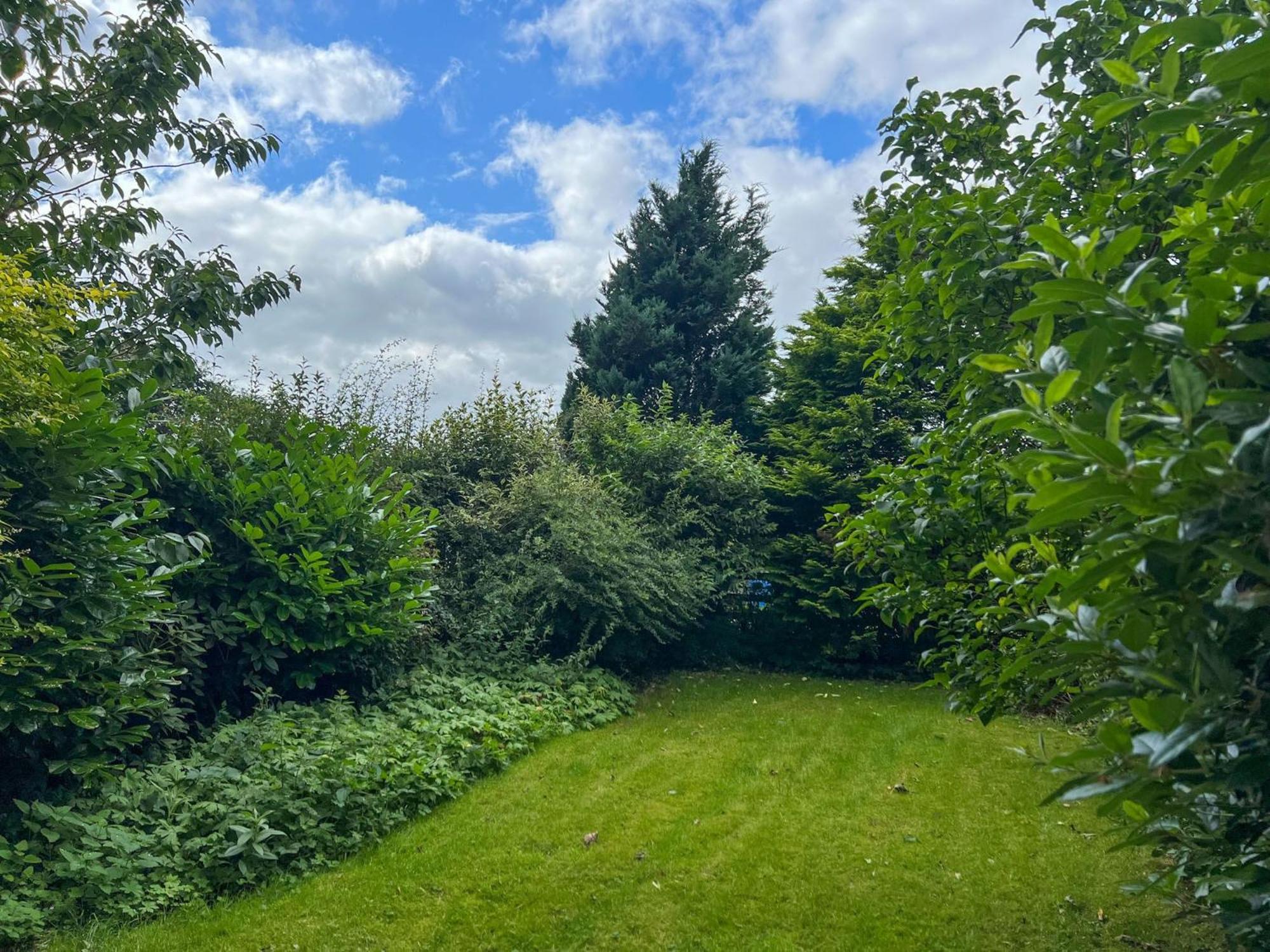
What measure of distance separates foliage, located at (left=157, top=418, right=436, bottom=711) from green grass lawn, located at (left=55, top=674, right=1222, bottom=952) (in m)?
1.63

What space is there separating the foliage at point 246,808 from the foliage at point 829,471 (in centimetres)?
482

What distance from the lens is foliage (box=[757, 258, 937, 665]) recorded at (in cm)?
939

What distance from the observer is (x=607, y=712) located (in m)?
6.87

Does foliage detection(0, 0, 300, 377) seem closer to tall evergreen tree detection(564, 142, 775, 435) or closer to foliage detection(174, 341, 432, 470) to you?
foliage detection(174, 341, 432, 470)

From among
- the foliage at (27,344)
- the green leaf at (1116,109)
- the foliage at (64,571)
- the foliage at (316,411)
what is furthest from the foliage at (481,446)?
the green leaf at (1116,109)

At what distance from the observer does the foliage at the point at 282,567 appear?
514 centimetres

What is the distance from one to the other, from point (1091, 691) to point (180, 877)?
13.1 feet

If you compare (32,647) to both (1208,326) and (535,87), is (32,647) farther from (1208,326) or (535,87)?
(535,87)

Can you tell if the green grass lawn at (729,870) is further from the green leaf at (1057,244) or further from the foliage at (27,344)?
the green leaf at (1057,244)

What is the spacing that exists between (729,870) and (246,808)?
98.3 inches

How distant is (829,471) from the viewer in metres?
9.71

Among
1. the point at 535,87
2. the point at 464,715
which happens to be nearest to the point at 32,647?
the point at 464,715

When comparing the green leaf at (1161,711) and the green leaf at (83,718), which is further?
the green leaf at (83,718)

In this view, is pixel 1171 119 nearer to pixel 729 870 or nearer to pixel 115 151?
pixel 729 870
